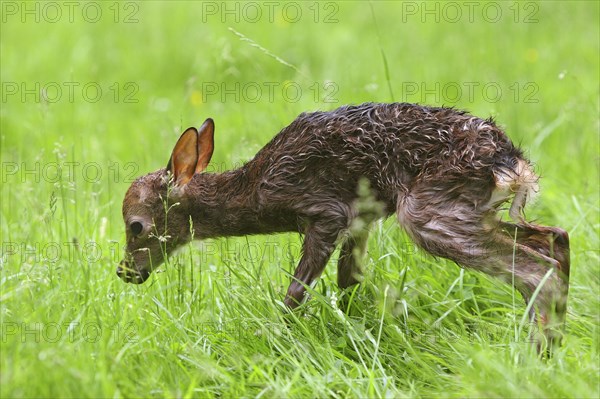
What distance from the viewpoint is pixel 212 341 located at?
15.1 feet

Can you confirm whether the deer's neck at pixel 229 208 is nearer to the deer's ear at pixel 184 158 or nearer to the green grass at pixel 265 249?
the deer's ear at pixel 184 158

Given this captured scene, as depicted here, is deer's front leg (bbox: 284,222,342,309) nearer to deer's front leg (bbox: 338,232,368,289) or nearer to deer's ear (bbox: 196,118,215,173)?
deer's front leg (bbox: 338,232,368,289)

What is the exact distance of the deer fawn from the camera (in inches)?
180

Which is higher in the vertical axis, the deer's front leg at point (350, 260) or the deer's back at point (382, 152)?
the deer's back at point (382, 152)

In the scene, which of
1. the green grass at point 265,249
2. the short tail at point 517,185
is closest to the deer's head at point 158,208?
the green grass at point 265,249

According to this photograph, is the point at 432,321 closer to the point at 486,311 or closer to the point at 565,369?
the point at 486,311

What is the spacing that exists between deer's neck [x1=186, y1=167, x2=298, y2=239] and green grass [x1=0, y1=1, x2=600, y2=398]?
22cm

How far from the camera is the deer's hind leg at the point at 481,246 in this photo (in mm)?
4504

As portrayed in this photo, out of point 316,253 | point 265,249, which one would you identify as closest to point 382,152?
point 316,253

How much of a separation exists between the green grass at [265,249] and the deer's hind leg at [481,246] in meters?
0.21

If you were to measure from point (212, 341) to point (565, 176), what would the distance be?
3679 mm

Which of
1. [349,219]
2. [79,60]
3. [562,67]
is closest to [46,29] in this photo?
[79,60]

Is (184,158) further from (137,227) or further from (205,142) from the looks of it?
(137,227)

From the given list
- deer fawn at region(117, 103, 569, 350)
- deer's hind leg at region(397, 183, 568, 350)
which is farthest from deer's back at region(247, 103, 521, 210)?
deer's hind leg at region(397, 183, 568, 350)
